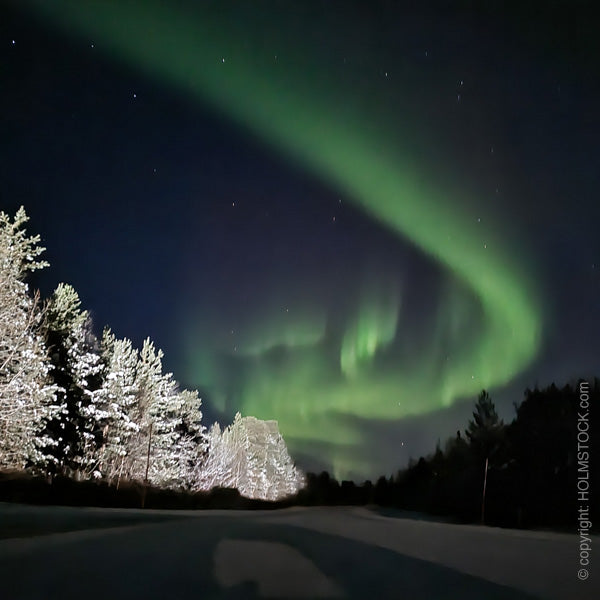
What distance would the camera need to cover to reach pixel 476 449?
181ft

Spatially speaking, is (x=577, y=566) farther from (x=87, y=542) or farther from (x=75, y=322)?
(x=75, y=322)

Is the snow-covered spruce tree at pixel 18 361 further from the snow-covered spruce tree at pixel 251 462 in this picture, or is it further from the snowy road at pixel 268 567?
the snow-covered spruce tree at pixel 251 462

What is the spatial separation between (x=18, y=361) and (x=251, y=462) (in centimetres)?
6478

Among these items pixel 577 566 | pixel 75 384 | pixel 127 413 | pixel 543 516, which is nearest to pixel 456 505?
pixel 543 516

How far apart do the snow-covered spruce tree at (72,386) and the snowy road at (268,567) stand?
21612 millimetres

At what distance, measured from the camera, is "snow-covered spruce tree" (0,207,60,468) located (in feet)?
80.5

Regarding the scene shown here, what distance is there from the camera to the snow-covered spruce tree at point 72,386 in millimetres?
35363

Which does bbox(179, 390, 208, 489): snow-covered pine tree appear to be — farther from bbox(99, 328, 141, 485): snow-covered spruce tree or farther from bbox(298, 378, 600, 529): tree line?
bbox(298, 378, 600, 529): tree line

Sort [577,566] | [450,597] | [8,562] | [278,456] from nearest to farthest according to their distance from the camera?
1. [450,597]
2. [8,562]
3. [577,566]
4. [278,456]

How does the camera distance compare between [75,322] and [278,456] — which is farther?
[278,456]

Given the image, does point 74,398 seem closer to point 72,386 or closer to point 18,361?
point 72,386

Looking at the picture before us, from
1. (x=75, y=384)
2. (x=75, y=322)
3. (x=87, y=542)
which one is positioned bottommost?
(x=87, y=542)

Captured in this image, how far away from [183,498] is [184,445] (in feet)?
35.6

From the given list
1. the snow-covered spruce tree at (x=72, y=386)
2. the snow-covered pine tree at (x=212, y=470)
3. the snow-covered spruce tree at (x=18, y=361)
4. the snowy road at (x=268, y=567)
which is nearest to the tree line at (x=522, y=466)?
the snowy road at (x=268, y=567)
